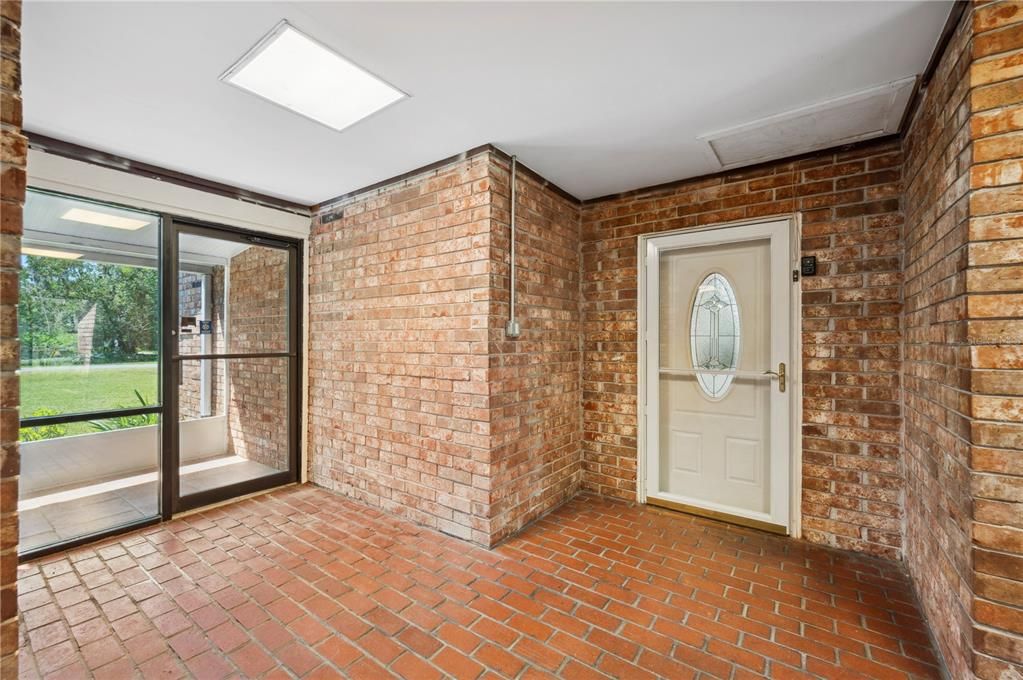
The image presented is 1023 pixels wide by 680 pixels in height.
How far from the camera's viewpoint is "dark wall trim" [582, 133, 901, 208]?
107 inches

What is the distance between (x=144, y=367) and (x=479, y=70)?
3.32 metres

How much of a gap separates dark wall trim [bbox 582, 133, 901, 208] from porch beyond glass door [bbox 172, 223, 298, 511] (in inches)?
121

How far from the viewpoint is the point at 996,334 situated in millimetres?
1515

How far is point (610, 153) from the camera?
9.64ft

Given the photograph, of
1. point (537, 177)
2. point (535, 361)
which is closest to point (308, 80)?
point (537, 177)

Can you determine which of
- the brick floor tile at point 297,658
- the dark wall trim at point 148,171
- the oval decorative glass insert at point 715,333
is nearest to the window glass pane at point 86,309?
the dark wall trim at point 148,171

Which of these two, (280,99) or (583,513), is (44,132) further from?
(583,513)

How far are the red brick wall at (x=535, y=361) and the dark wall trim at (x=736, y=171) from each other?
0.35 metres

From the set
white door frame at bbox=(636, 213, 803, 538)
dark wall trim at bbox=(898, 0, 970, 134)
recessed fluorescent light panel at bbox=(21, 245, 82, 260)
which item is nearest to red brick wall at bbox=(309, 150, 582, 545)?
white door frame at bbox=(636, 213, 803, 538)

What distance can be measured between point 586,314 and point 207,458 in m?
3.63

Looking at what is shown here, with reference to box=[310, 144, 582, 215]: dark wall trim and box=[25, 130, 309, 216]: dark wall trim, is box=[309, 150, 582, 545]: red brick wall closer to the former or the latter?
box=[310, 144, 582, 215]: dark wall trim

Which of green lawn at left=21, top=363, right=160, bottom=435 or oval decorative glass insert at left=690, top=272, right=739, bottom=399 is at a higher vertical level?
oval decorative glass insert at left=690, top=272, right=739, bottom=399

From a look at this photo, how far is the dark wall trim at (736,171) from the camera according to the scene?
272cm

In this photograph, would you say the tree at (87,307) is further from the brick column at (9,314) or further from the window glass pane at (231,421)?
the brick column at (9,314)
